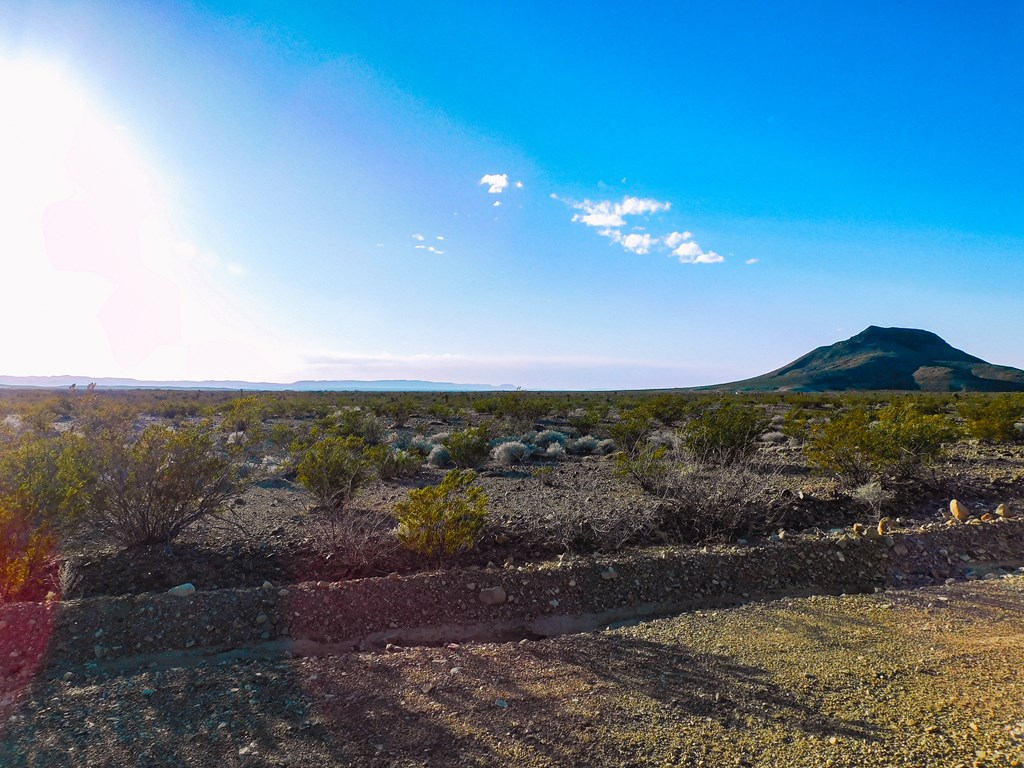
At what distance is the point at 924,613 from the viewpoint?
6.16 meters

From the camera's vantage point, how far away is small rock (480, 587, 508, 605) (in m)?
6.64

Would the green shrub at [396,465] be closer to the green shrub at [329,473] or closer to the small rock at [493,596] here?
the green shrub at [329,473]

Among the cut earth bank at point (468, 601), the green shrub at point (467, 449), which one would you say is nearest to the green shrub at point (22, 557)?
the cut earth bank at point (468, 601)

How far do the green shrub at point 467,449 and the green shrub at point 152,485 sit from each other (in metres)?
7.94

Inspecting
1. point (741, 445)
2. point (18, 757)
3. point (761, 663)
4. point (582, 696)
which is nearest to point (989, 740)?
point (761, 663)

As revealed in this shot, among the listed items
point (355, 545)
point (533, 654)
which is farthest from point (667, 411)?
point (533, 654)

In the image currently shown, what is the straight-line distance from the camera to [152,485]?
8.34 m

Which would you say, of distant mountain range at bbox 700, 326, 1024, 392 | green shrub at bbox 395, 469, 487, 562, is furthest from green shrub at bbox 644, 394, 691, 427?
distant mountain range at bbox 700, 326, 1024, 392

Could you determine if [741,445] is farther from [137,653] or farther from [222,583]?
[137,653]

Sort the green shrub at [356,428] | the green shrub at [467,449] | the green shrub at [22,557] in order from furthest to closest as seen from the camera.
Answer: the green shrub at [356,428] < the green shrub at [467,449] < the green shrub at [22,557]

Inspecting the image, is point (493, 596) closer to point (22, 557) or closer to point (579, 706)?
point (579, 706)

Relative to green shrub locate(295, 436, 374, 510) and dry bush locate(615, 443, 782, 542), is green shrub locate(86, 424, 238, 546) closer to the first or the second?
green shrub locate(295, 436, 374, 510)

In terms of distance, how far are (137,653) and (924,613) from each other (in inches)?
300

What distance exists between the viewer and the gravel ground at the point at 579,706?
3.64m
